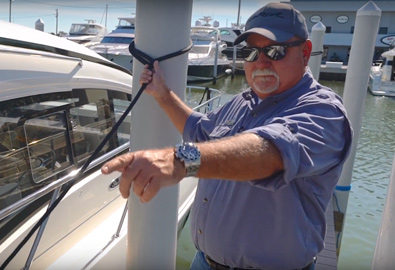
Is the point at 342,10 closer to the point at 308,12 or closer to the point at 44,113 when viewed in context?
the point at 308,12

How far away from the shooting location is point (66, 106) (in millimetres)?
2691

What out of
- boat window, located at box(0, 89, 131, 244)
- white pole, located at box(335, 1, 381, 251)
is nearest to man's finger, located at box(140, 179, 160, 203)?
boat window, located at box(0, 89, 131, 244)

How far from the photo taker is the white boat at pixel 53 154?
216 centimetres

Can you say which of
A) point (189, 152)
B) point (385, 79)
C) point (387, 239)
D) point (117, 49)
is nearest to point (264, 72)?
point (189, 152)

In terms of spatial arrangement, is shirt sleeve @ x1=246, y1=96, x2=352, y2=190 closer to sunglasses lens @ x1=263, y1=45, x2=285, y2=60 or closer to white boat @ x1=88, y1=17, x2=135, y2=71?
sunglasses lens @ x1=263, y1=45, x2=285, y2=60

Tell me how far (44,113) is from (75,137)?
1.44 ft

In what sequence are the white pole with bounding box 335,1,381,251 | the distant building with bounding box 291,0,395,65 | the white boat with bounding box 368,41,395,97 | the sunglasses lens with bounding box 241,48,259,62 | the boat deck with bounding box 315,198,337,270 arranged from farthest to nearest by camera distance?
1. the distant building with bounding box 291,0,395,65
2. the white boat with bounding box 368,41,395,97
3. the white pole with bounding box 335,1,381,251
4. the boat deck with bounding box 315,198,337,270
5. the sunglasses lens with bounding box 241,48,259,62

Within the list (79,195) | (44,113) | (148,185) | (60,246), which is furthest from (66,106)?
(148,185)

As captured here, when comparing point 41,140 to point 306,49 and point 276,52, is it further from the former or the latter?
point 306,49

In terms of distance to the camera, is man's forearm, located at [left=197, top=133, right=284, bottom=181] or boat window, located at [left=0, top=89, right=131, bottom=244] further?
boat window, located at [left=0, top=89, right=131, bottom=244]

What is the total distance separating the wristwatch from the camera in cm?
123

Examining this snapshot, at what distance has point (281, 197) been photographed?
66.7 inches

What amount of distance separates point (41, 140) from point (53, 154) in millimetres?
150

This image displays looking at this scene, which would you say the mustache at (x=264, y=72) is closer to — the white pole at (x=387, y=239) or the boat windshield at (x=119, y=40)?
the white pole at (x=387, y=239)
